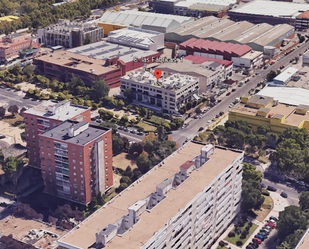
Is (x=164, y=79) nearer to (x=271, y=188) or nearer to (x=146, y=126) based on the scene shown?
(x=146, y=126)

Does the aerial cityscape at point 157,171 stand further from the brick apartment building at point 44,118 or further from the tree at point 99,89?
the tree at point 99,89

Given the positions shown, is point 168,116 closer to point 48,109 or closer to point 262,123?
point 262,123

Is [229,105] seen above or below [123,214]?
below

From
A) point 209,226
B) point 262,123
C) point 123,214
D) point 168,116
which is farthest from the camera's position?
point 168,116

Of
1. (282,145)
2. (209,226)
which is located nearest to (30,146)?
(209,226)

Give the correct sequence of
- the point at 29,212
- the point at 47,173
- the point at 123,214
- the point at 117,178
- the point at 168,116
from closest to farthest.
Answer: the point at 123,214
the point at 29,212
the point at 47,173
the point at 117,178
the point at 168,116

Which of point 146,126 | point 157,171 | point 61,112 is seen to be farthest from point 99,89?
point 157,171

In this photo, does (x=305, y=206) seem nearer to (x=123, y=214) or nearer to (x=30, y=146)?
(x=123, y=214)

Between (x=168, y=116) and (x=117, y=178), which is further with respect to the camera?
(x=168, y=116)
